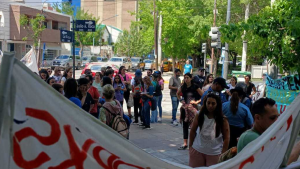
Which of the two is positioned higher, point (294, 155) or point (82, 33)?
point (82, 33)

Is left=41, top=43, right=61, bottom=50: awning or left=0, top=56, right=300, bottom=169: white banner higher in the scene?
left=41, top=43, right=61, bottom=50: awning

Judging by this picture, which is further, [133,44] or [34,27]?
[133,44]

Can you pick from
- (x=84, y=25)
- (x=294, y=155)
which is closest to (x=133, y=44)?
(x=84, y=25)

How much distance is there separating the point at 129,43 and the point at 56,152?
6059cm

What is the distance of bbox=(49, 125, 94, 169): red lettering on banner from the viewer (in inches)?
80.7

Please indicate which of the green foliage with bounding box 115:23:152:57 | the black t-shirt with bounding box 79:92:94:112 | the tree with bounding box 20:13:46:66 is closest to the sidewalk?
the black t-shirt with bounding box 79:92:94:112

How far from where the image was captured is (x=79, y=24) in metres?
11.4

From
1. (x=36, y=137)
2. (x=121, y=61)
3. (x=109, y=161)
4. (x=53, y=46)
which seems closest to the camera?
(x=36, y=137)

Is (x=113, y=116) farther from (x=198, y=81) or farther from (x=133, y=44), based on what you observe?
(x=133, y=44)

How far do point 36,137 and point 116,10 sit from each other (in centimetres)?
9633

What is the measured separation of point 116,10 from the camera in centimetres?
9575

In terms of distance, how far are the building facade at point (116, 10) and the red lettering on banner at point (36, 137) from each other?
302ft

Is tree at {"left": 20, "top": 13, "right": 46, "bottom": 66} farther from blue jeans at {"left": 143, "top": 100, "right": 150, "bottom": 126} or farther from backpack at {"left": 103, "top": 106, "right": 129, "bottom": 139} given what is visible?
backpack at {"left": 103, "top": 106, "right": 129, "bottom": 139}

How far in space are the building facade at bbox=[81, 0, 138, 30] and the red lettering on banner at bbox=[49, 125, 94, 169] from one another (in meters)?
92.0
